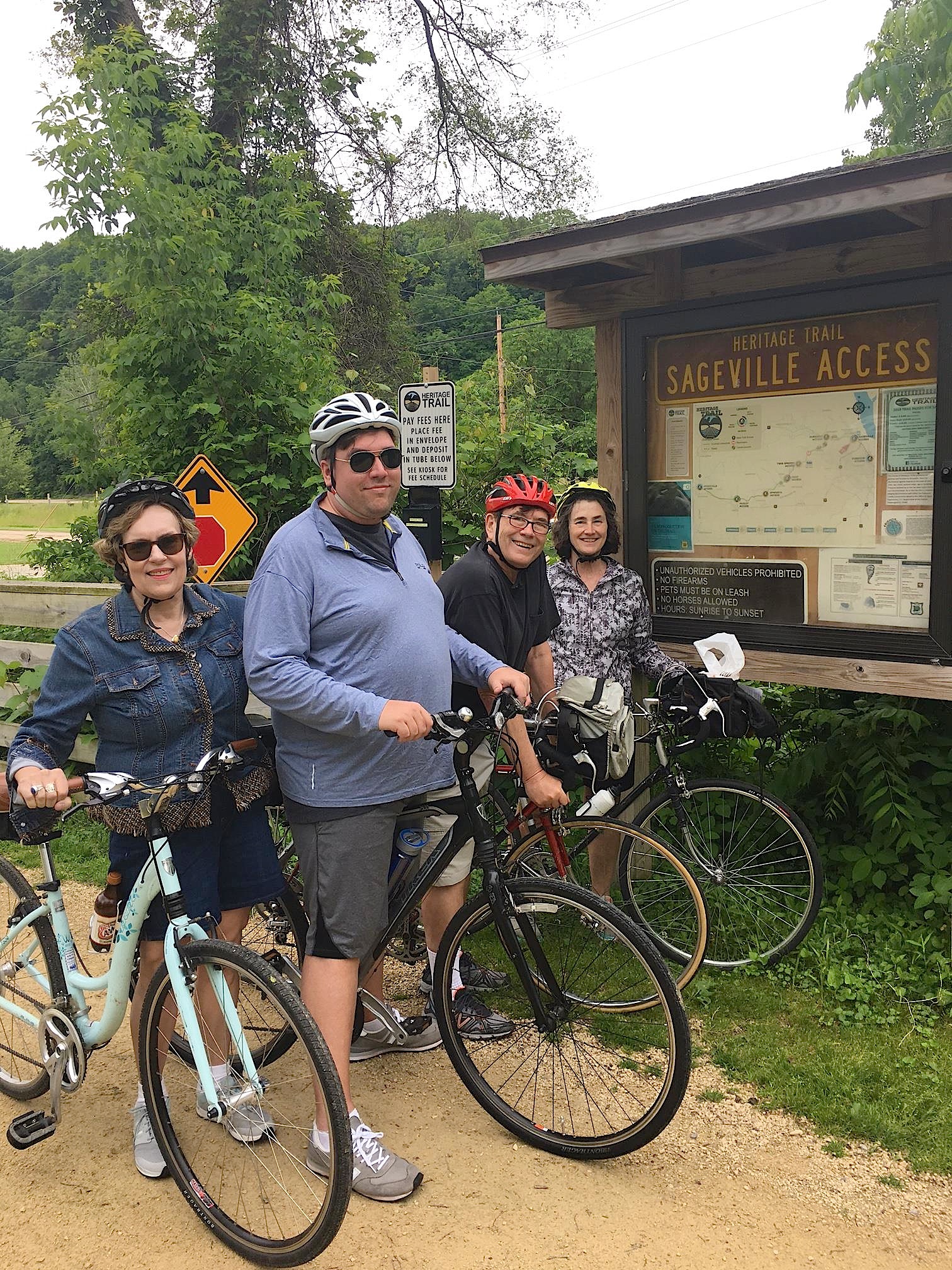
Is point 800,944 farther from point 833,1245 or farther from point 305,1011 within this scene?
point 305,1011

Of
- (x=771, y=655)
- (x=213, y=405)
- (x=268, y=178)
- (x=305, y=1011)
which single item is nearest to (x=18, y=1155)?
(x=305, y=1011)

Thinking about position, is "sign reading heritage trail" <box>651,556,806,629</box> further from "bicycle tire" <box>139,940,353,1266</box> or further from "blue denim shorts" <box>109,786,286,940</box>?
"bicycle tire" <box>139,940,353,1266</box>

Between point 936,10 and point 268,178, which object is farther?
point 936,10

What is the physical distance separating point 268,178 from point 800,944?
24.7ft

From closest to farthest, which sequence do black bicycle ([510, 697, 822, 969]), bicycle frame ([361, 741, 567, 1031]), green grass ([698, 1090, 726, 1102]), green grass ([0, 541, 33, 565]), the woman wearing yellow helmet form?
1. bicycle frame ([361, 741, 567, 1031])
2. green grass ([698, 1090, 726, 1102])
3. black bicycle ([510, 697, 822, 969])
4. the woman wearing yellow helmet
5. green grass ([0, 541, 33, 565])

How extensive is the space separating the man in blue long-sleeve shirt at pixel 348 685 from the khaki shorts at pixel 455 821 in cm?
16

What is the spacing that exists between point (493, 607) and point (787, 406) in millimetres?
1587

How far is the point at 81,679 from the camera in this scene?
8.83 feet

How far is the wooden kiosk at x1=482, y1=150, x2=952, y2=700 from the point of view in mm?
3738

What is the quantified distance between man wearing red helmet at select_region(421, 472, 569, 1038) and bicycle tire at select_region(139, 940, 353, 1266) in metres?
0.74

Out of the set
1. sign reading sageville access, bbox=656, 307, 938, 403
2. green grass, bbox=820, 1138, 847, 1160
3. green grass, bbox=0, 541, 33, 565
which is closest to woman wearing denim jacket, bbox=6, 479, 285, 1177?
green grass, bbox=820, 1138, 847, 1160

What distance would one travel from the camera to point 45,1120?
301 cm

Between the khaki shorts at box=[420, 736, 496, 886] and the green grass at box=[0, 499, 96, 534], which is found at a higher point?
the green grass at box=[0, 499, 96, 534]

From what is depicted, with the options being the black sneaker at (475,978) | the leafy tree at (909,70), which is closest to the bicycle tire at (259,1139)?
the black sneaker at (475,978)
